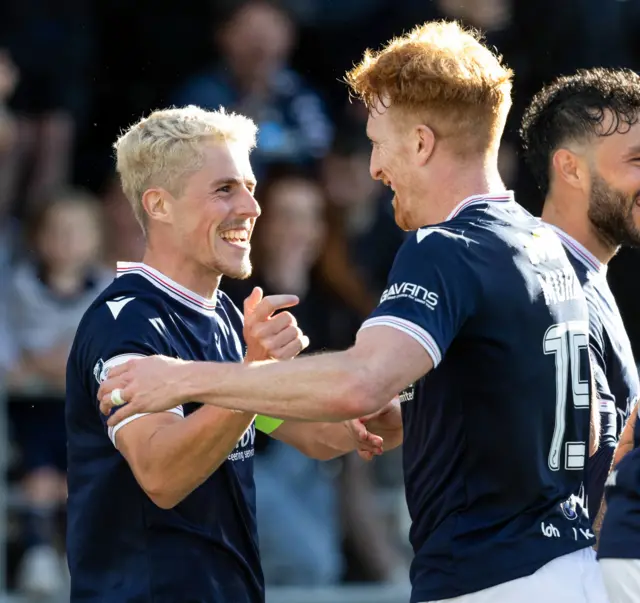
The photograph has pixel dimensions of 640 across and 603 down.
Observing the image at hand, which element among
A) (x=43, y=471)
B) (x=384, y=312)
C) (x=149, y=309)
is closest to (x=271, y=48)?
(x=43, y=471)

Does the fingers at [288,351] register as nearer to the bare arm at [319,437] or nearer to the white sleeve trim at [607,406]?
the bare arm at [319,437]

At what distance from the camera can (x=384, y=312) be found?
3.48m

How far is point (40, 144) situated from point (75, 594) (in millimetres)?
4376

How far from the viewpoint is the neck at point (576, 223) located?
493cm

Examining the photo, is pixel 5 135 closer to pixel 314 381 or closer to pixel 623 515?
pixel 314 381

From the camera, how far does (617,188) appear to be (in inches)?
195

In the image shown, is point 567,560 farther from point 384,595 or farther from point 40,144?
point 40,144

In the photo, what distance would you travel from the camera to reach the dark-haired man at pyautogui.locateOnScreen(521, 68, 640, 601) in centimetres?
455

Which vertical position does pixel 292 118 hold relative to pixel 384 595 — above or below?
above

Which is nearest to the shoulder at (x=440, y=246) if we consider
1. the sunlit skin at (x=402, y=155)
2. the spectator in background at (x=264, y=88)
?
the sunlit skin at (x=402, y=155)

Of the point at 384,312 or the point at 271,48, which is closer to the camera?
the point at 384,312

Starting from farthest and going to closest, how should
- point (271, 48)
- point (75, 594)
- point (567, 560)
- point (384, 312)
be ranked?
point (271, 48)
point (75, 594)
point (567, 560)
point (384, 312)

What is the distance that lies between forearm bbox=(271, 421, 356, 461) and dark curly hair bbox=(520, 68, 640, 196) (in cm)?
126

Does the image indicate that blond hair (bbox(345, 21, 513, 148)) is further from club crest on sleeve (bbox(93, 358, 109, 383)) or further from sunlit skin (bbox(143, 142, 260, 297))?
club crest on sleeve (bbox(93, 358, 109, 383))
